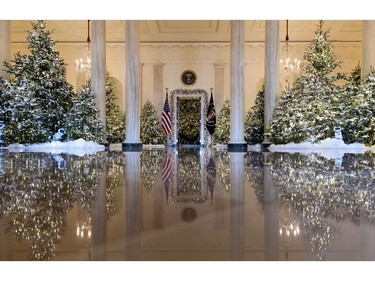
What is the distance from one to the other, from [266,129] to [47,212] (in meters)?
12.7

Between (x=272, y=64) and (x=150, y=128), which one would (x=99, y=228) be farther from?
(x=150, y=128)

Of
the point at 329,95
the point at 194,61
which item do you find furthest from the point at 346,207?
the point at 194,61

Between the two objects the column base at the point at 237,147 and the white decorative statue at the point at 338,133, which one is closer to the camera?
the white decorative statue at the point at 338,133

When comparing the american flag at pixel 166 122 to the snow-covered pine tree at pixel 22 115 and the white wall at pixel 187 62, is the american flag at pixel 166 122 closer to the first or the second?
the white wall at pixel 187 62

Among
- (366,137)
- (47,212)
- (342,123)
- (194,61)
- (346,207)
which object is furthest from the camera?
(194,61)

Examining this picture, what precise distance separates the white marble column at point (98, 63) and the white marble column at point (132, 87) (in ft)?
3.06

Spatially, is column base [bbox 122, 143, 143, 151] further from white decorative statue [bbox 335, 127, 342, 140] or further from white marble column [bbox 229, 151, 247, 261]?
white marble column [bbox 229, 151, 247, 261]

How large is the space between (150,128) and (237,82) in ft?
26.7

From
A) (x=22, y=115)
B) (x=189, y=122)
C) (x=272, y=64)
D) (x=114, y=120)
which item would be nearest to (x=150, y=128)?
Result: (x=114, y=120)

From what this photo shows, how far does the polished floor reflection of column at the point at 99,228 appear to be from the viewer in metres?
1.49

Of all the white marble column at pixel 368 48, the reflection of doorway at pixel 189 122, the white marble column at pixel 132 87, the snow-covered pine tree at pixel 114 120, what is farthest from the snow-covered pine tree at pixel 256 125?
the reflection of doorway at pixel 189 122

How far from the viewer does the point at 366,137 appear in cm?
1139

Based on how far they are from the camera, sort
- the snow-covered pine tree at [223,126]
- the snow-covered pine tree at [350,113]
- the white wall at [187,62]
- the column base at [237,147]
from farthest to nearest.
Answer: the white wall at [187,62], the snow-covered pine tree at [223,126], the column base at [237,147], the snow-covered pine tree at [350,113]

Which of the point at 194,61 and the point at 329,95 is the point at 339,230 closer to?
the point at 329,95
